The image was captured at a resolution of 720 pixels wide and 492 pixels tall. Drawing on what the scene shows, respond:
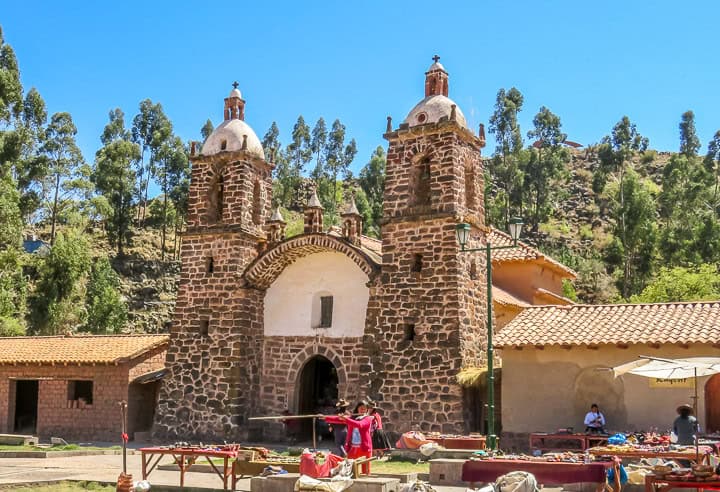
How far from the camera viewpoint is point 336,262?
24.7 m

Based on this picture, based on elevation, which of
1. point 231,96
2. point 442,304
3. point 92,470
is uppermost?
point 231,96

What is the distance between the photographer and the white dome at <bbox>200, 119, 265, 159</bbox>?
85.3 feet

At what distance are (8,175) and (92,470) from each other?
101ft

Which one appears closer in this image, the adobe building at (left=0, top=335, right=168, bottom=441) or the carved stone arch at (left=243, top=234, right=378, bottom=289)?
the carved stone arch at (left=243, top=234, right=378, bottom=289)

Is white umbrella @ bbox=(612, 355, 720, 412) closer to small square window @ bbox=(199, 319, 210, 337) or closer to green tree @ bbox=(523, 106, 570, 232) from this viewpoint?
small square window @ bbox=(199, 319, 210, 337)

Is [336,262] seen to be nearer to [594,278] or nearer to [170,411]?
[170,411]

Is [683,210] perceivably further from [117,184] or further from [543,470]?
[543,470]

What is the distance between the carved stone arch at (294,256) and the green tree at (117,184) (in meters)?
36.2

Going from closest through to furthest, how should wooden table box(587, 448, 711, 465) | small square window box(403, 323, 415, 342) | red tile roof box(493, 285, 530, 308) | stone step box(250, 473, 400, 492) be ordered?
1. stone step box(250, 473, 400, 492)
2. wooden table box(587, 448, 711, 465)
3. small square window box(403, 323, 415, 342)
4. red tile roof box(493, 285, 530, 308)

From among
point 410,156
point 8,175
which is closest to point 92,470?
point 410,156

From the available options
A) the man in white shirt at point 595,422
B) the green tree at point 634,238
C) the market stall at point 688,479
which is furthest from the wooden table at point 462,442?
the green tree at point 634,238

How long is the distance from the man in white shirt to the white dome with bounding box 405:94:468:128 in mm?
8779


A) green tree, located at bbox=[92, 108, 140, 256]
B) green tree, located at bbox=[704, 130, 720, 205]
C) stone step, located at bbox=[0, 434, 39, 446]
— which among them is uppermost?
green tree, located at bbox=[704, 130, 720, 205]

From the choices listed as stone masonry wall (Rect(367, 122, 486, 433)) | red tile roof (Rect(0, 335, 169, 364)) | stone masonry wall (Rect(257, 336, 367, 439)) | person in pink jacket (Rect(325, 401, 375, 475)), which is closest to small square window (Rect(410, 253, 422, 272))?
stone masonry wall (Rect(367, 122, 486, 433))
